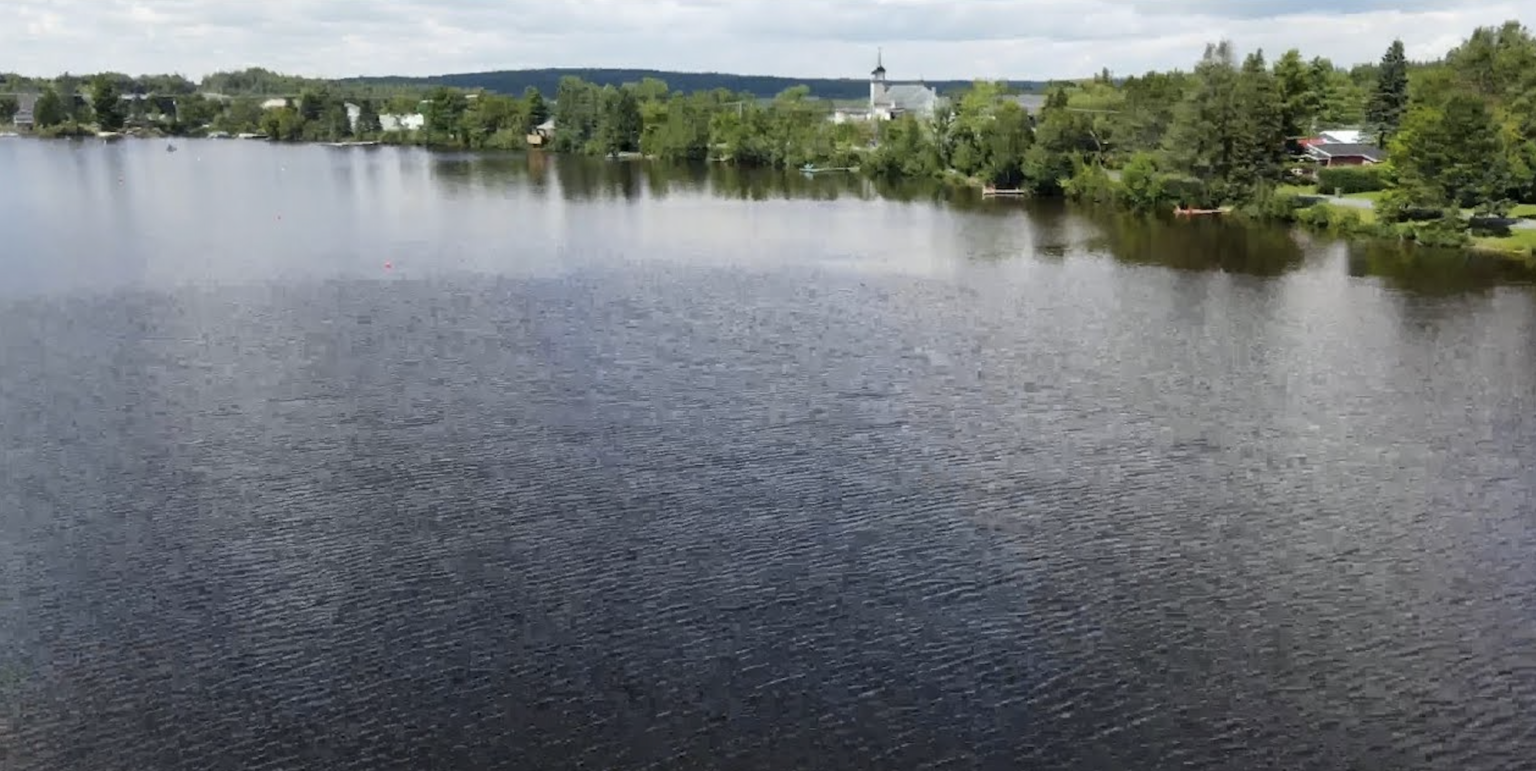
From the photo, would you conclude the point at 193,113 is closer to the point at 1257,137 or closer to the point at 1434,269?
the point at 1257,137

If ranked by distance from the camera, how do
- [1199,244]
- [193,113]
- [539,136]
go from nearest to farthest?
[1199,244] → [539,136] → [193,113]

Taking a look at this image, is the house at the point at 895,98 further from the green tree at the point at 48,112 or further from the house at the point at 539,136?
the green tree at the point at 48,112

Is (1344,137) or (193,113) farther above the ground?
(193,113)

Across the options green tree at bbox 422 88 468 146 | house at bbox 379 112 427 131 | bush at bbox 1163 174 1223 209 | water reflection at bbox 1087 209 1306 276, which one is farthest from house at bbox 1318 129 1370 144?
house at bbox 379 112 427 131

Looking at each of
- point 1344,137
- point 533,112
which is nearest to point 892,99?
point 533,112

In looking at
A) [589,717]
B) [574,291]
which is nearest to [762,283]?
[574,291]

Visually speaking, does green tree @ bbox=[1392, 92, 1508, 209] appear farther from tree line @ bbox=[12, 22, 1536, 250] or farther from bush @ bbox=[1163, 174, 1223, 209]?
bush @ bbox=[1163, 174, 1223, 209]

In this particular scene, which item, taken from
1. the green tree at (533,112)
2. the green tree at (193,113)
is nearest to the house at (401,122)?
the green tree at (533,112)
